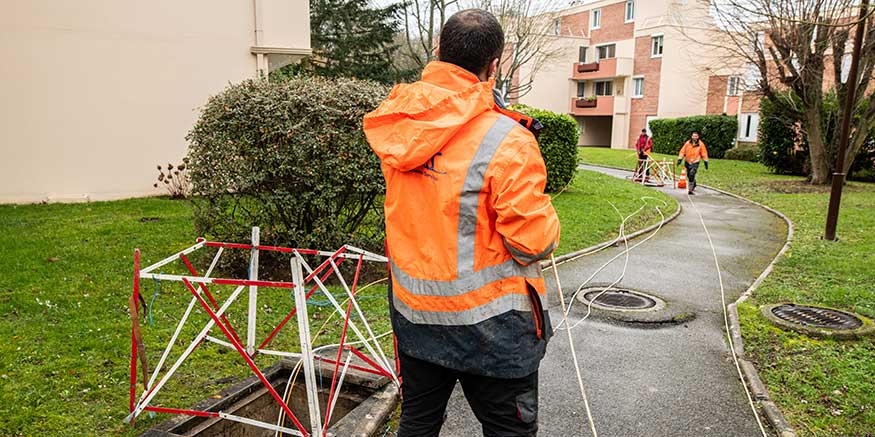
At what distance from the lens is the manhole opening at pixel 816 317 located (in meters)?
5.41

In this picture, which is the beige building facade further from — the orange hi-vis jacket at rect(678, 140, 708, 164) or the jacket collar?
the orange hi-vis jacket at rect(678, 140, 708, 164)

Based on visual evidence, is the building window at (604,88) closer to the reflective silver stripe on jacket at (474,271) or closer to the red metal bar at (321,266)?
the red metal bar at (321,266)

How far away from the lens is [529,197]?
200 centimetres

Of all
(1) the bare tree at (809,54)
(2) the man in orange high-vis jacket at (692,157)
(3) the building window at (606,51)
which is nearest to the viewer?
(1) the bare tree at (809,54)

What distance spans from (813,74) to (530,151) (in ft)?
61.2

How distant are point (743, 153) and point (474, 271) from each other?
29.6 metres

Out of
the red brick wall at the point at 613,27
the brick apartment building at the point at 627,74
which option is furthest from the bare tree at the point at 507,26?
the red brick wall at the point at 613,27

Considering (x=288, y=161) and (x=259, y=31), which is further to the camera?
(x=259, y=31)

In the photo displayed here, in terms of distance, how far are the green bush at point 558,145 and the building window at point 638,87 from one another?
2817cm

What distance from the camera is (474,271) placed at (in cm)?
208

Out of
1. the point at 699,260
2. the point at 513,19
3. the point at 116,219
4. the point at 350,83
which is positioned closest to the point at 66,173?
the point at 116,219

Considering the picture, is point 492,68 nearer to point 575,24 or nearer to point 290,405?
point 290,405

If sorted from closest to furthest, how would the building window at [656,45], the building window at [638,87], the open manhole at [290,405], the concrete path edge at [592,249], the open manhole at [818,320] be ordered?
the open manhole at [290,405], the open manhole at [818,320], the concrete path edge at [592,249], the building window at [656,45], the building window at [638,87]

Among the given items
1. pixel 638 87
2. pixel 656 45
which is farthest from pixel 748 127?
pixel 656 45
